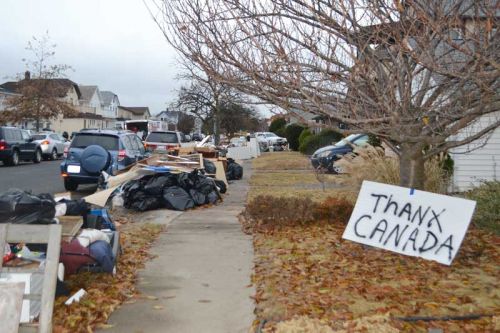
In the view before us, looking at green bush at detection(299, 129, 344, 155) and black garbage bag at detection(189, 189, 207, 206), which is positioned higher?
green bush at detection(299, 129, 344, 155)

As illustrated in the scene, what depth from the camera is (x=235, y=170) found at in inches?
720

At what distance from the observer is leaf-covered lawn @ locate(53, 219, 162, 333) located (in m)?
4.61

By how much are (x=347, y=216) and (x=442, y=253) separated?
3.08 meters

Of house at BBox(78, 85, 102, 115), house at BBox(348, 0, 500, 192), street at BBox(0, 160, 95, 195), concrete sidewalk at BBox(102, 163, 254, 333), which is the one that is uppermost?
house at BBox(78, 85, 102, 115)

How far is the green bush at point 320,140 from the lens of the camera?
28.9 meters

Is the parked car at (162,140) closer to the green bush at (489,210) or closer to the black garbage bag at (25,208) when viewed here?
the green bush at (489,210)

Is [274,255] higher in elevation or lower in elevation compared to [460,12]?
lower

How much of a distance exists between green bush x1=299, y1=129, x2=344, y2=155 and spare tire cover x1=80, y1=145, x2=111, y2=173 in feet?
55.9

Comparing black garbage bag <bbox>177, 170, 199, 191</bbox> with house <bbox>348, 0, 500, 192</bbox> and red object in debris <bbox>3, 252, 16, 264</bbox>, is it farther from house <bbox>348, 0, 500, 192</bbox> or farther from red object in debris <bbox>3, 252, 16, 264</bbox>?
red object in debris <bbox>3, 252, 16, 264</bbox>

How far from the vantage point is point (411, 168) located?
682 cm

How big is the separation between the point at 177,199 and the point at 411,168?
5278 millimetres

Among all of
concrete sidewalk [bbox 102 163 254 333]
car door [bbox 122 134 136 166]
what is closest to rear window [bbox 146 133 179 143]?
car door [bbox 122 134 136 166]

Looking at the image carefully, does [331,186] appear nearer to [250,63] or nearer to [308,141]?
[250,63]

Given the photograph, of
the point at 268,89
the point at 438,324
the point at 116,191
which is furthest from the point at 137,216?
the point at 438,324
